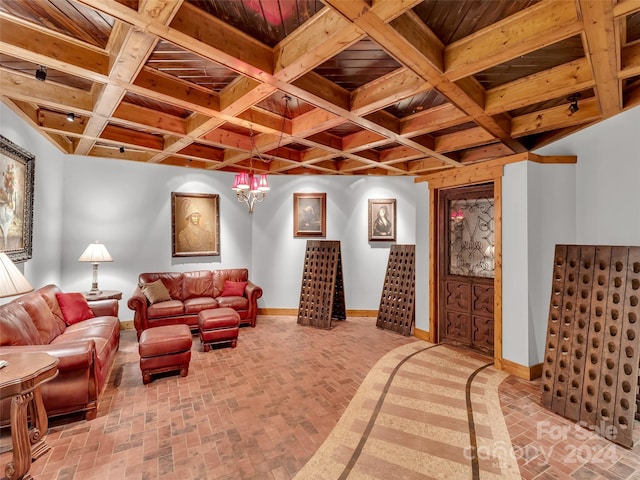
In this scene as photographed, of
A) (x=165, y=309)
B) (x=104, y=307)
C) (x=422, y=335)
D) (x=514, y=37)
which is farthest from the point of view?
(x=422, y=335)

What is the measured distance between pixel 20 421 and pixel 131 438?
2.52 feet

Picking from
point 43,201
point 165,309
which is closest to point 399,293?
point 165,309

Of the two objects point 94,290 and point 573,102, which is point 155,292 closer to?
point 94,290

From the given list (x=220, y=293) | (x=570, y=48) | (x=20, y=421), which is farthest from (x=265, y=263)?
(x=570, y=48)

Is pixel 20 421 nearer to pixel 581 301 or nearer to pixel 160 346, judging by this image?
pixel 160 346

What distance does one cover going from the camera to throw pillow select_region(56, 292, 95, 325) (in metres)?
3.74

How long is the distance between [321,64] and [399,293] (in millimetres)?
4077

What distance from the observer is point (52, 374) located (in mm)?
2111

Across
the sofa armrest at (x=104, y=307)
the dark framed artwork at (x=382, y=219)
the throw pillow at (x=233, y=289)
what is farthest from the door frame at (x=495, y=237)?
the sofa armrest at (x=104, y=307)

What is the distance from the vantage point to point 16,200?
322 centimetres

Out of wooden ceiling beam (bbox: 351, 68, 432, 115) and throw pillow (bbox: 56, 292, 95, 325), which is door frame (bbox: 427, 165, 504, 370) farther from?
throw pillow (bbox: 56, 292, 95, 325)

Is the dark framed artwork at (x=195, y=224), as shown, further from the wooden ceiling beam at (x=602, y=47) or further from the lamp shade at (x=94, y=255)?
the wooden ceiling beam at (x=602, y=47)

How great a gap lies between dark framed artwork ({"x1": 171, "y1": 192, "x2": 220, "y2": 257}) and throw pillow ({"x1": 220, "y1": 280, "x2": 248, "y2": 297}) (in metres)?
0.80

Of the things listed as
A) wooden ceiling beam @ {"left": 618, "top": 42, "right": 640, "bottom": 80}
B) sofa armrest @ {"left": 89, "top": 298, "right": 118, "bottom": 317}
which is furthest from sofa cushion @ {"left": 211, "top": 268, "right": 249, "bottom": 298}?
wooden ceiling beam @ {"left": 618, "top": 42, "right": 640, "bottom": 80}
